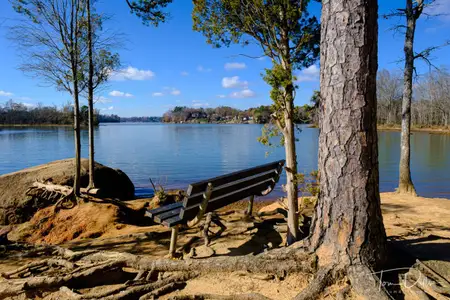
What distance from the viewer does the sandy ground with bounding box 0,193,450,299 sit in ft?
9.29

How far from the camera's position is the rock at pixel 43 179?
28.8 feet

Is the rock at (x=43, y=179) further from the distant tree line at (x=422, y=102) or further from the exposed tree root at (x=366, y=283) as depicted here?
the distant tree line at (x=422, y=102)

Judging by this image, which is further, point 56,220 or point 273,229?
point 56,220

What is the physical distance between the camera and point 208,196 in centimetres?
446

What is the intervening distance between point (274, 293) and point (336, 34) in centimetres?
263

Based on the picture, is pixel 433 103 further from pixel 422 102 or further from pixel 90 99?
pixel 90 99

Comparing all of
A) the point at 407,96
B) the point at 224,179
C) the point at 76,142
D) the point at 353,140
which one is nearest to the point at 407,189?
the point at 407,96

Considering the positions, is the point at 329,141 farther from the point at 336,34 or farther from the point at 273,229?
the point at 273,229

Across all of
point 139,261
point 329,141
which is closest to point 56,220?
point 139,261

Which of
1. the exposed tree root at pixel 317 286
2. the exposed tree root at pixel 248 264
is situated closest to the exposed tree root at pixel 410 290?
the exposed tree root at pixel 317 286

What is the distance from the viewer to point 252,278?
2.96m

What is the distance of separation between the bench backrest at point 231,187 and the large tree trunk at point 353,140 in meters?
2.05

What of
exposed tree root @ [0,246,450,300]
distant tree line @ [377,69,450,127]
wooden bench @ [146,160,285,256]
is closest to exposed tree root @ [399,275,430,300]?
exposed tree root @ [0,246,450,300]

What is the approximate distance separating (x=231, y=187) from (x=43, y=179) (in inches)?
305
